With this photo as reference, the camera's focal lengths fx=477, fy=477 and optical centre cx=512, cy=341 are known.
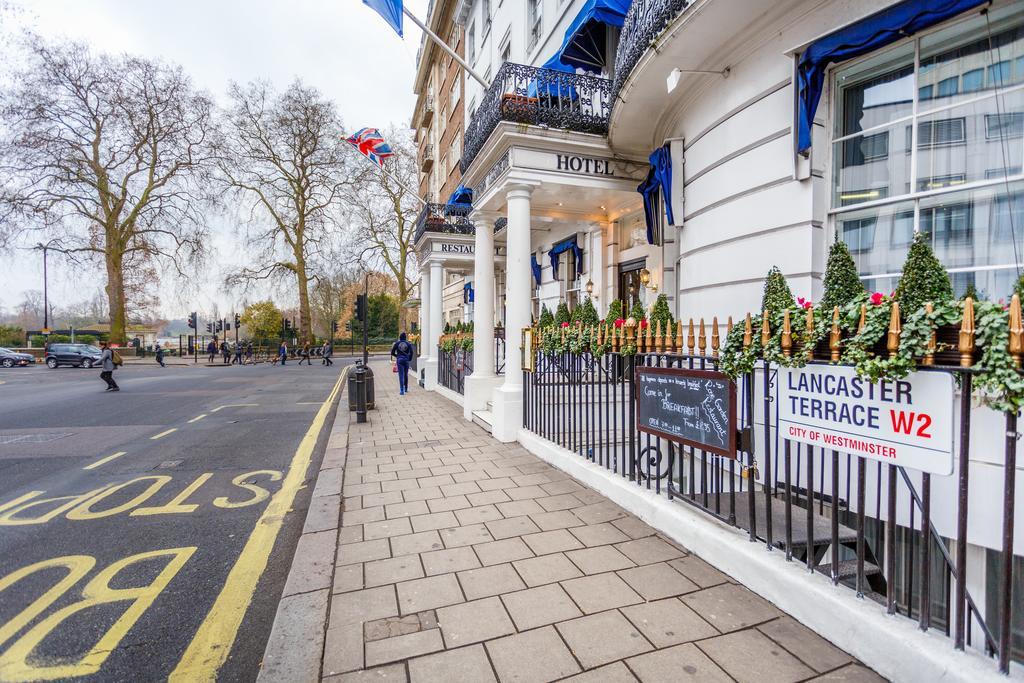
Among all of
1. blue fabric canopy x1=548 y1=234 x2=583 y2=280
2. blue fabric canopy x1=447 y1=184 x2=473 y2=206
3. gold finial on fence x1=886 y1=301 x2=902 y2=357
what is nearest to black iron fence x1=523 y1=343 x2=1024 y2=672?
gold finial on fence x1=886 y1=301 x2=902 y2=357

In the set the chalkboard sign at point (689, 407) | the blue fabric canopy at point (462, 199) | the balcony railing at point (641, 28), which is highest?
the blue fabric canopy at point (462, 199)

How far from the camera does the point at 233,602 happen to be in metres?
3.07

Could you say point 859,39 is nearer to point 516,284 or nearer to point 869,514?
point 869,514

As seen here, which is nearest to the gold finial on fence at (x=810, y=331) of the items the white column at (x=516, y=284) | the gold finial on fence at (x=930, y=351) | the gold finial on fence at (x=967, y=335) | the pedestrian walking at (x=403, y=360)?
the gold finial on fence at (x=930, y=351)

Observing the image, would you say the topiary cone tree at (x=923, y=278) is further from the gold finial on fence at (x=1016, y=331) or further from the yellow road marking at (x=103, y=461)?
the yellow road marking at (x=103, y=461)

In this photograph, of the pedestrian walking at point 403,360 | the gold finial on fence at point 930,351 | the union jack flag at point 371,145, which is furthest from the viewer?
the union jack flag at point 371,145

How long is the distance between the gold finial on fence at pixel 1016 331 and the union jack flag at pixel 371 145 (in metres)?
17.0

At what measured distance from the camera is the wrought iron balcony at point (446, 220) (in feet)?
51.7

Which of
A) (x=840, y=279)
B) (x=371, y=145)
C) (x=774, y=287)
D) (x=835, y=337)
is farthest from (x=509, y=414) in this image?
(x=371, y=145)

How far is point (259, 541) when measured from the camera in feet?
13.2

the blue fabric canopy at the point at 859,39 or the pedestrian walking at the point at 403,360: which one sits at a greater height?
the blue fabric canopy at the point at 859,39

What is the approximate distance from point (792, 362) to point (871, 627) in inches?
55.3

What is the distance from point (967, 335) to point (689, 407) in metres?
1.87

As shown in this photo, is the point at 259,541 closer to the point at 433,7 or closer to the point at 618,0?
the point at 618,0
